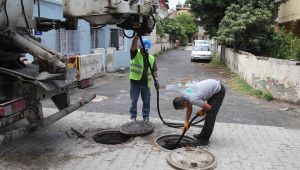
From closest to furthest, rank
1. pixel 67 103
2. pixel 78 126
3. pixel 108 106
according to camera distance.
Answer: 1. pixel 67 103
2. pixel 78 126
3. pixel 108 106

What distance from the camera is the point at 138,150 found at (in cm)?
589

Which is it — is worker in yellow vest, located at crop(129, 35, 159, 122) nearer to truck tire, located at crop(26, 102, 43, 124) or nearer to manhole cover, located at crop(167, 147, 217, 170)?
manhole cover, located at crop(167, 147, 217, 170)

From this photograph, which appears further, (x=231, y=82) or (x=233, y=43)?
(x=233, y=43)

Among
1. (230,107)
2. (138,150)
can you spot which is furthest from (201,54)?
(138,150)

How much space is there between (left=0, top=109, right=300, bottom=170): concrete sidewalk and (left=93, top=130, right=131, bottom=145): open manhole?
0.17 m

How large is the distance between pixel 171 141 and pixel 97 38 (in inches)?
490

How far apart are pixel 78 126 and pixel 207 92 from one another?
278cm

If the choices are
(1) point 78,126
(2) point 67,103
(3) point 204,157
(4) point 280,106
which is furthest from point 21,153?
(4) point 280,106

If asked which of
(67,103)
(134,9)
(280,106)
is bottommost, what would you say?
(280,106)

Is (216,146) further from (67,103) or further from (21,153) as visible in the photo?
(21,153)

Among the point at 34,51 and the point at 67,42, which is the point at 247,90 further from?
the point at 34,51

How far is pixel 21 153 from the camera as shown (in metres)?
5.76

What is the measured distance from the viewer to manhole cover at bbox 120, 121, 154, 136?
663cm

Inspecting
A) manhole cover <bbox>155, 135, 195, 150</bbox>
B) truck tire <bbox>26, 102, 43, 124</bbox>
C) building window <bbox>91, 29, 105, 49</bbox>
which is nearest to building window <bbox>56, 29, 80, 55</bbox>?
building window <bbox>91, 29, 105, 49</bbox>
